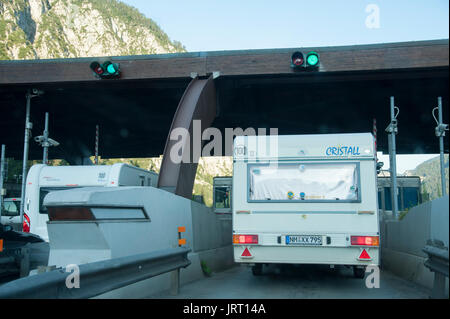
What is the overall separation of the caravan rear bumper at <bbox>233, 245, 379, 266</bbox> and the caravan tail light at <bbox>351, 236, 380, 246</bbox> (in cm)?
9

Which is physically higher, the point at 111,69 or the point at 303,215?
the point at 111,69

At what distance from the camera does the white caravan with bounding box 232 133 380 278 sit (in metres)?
8.38

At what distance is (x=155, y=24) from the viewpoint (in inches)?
5256

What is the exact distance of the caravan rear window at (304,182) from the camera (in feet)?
28.3

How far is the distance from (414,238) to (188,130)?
6624mm

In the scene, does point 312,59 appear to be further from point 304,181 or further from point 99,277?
point 99,277

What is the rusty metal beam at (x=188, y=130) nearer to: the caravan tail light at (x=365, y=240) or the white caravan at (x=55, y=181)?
the white caravan at (x=55, y=181)

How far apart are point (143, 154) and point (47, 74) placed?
64.2 ft

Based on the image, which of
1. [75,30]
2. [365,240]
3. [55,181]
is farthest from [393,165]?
[75,30]

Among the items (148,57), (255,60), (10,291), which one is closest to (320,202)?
(10,291)

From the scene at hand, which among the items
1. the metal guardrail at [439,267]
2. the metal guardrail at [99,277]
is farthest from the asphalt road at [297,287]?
the metal guardrail at [439,267]

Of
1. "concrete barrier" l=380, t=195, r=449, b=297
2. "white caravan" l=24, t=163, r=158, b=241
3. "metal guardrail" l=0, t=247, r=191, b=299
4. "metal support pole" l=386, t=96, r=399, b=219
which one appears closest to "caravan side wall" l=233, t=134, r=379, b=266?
"concrete barrier" l=380, t=195, r=449, b=297

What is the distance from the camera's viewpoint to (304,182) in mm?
8820

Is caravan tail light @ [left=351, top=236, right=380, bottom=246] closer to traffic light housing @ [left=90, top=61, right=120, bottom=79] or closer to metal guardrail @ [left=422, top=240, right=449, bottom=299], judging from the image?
metal guardrail @ [left=422, top=240, right=449, bottom=299]
